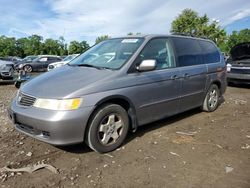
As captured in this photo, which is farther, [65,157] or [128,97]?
[128,97]

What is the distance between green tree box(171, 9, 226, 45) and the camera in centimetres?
4034

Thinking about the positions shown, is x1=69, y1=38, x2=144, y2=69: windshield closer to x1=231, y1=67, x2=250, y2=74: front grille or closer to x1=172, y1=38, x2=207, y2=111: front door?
x1=172, y1=38, x2=207, y2=111: front door

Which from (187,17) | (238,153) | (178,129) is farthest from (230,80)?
(187,17)

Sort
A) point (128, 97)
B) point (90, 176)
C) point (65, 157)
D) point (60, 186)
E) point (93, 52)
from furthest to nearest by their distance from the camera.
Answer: point (93, 52) → point (128, 97) → point (65, 157) → point (90, 176) → point (60, 186)

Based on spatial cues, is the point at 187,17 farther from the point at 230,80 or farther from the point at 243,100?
the point at 243,100

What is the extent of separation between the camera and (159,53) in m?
4.98

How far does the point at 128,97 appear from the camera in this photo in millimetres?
4285

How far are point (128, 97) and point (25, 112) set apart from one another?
147cm

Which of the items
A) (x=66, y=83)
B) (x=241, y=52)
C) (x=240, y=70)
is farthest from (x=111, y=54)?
(x=241, y=52)

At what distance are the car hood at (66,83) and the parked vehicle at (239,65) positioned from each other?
7200 millimetres

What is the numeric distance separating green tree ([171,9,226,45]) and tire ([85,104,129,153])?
38228 mm

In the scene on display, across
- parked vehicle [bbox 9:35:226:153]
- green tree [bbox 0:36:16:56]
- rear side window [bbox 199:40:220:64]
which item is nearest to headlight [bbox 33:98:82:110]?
parked vehicle [bbox 9:35:226:153]

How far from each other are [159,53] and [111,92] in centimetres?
141

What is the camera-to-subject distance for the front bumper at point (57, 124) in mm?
3629
